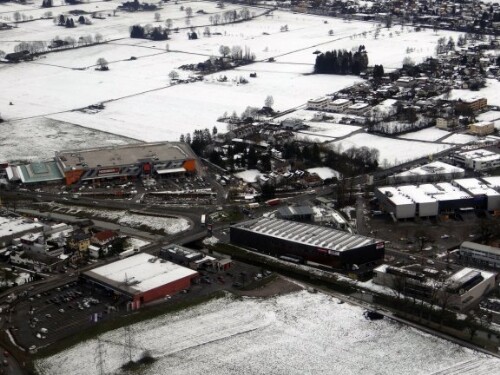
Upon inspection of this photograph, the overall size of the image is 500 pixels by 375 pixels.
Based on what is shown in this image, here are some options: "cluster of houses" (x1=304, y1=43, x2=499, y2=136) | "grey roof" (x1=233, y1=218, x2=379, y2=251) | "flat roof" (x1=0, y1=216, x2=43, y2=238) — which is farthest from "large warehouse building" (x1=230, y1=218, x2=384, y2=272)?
"cluster of houses" (x1=304, y1=43, x2=499, y2=136)

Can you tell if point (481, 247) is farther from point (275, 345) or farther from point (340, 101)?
point (340, 101)

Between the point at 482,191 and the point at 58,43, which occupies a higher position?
the point at 58,43

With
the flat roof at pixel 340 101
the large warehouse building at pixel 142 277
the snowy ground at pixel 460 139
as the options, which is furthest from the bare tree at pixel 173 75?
the large warehouse building at pixel 142 277

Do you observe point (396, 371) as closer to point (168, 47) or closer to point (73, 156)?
point (73, 156)

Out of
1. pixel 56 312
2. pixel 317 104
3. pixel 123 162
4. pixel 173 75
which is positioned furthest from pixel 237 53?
pixel 56 312

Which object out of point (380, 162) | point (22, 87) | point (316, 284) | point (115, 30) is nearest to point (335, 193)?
point (380, 162)
